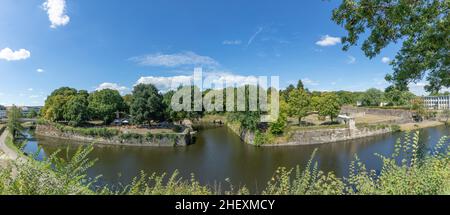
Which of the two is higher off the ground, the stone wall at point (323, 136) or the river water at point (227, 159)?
the stone wall at point (323, 136)

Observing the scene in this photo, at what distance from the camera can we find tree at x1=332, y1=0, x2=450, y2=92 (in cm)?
410

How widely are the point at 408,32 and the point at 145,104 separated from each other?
2533 centimetres

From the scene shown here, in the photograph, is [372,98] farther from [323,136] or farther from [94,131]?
[94,131]

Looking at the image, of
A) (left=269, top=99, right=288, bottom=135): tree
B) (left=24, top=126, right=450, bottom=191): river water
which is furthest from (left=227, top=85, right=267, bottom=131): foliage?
(left=24, top=126, right=450, bottom=191): river water

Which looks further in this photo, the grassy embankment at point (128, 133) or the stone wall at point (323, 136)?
the grassy embankment at point (128, 133)

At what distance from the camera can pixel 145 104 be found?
26.0 meters

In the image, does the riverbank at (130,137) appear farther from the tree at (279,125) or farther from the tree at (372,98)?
the tree at (372,98)

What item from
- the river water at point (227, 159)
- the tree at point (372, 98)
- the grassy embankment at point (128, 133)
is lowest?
the river water at point (227, 159)

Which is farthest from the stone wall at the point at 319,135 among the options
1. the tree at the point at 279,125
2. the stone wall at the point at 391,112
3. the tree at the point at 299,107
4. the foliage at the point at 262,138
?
the stone wall at the point at 391,112

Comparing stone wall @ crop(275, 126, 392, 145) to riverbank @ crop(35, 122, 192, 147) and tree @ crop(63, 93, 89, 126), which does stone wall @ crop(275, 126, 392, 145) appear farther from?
tree @ crop(63, 93, 89, 126)

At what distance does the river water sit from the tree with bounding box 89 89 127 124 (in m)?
9.09

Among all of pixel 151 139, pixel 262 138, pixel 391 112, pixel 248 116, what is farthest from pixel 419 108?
pixel 151 139

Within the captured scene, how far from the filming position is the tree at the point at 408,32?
4.10 m

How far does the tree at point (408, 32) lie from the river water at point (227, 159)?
6.98 metres
